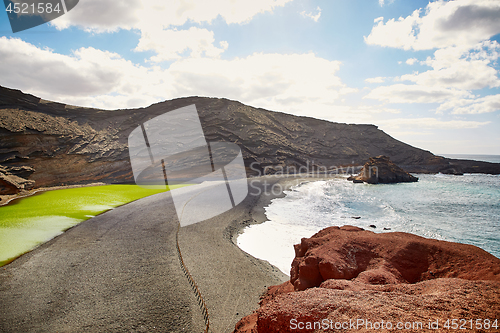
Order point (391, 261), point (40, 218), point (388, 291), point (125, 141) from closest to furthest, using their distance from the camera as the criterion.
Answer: point (388, 291) < point (391, 261) < point (40, 218) < point (125, 141)

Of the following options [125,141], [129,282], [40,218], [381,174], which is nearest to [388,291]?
[129,282]

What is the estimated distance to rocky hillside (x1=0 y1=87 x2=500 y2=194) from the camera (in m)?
29.4

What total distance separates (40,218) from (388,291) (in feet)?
53.1

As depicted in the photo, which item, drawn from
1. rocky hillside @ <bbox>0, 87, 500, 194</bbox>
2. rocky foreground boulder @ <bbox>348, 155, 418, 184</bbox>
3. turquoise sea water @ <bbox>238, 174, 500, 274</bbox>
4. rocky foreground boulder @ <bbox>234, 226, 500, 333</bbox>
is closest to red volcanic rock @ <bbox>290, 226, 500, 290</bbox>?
rocky foreground boulder @ <bbox>234, 226, 500, 333</bbox>

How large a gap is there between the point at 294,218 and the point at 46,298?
38.9ft

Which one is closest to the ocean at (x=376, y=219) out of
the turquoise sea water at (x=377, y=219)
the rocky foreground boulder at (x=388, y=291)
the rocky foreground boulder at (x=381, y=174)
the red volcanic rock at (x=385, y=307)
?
the turquoise sea water at (x=377, y=219)

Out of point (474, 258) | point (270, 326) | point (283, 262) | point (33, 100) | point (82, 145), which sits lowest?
point (283, 262)

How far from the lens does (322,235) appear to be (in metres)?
5.83

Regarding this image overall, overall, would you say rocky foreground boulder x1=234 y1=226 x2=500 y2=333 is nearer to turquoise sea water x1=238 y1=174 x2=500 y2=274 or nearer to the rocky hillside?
turquoise sea water x1=238 y1=174 x2=500 y2=274

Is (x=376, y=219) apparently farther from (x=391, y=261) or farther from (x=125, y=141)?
(x=125, y=141)

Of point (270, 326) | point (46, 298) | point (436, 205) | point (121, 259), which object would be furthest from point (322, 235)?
point (436, 205)

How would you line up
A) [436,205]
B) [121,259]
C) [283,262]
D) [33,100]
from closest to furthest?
[121,259] < [283,262] < [436,205] < [33,100]

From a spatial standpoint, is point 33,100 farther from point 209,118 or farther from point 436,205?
point 436,205

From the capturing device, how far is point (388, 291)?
288cm
